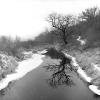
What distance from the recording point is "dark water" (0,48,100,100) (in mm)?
18767

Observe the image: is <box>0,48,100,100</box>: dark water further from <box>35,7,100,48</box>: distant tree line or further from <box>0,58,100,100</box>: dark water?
<box>35,7,100,48</box>: distant tree line

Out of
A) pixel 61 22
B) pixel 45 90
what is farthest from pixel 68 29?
pixel 45 90

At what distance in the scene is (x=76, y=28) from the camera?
6681 centimetres

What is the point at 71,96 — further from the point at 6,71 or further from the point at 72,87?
the point at 6,71

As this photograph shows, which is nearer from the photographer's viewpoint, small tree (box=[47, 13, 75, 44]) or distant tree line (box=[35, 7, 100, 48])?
distant tree line (box=[35, 7, 100, 48])

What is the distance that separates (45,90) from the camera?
20.6 metres

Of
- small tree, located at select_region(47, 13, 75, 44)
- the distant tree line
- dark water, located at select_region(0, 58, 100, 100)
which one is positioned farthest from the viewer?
small tree, located at select_region(47, 13, 75, 44)

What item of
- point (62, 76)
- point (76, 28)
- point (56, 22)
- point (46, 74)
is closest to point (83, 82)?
point (62, 76)

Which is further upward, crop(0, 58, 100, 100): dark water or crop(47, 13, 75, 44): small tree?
crop(47, 13, 75, 44): small tree

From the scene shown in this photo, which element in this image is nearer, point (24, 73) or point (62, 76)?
point (62, 76)

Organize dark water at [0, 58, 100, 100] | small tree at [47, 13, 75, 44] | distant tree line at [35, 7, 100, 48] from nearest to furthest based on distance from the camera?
dark water at [0, 58, 100, 100] → distant tree line at [35, 7, 100, 48] → small tree at [47, 13, 75, 44]

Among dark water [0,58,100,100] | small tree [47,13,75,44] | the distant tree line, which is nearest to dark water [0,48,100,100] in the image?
dark water [0,58,100,100]

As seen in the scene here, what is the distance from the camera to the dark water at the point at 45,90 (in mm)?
18767

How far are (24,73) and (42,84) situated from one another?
18.3 ft
